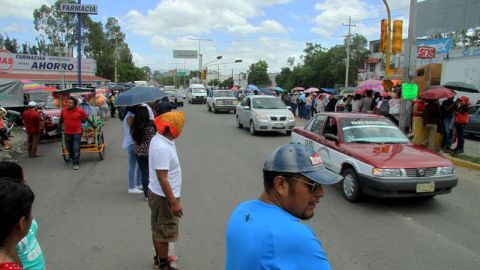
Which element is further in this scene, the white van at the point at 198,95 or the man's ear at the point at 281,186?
the white van at the point at 198,95

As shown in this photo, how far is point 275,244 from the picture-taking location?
1492mm

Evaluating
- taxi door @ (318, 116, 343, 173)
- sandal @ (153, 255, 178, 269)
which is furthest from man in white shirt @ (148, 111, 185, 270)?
taxi door @ (318, 116, 343, 173)

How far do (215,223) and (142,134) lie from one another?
6.14 ft

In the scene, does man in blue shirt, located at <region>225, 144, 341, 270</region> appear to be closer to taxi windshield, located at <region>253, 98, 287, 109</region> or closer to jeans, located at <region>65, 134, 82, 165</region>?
jeans, located at <region>65, 134, 82, 165</region>

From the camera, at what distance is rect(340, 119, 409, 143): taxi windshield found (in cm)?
735

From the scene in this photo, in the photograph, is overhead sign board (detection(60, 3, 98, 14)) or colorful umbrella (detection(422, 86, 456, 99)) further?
overhead sign board (detection(60, 3, 98, 14))

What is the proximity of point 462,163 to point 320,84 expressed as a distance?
63.9m

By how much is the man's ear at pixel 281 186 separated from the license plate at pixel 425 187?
5038mm

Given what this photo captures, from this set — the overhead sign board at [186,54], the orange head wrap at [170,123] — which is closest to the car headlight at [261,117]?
the orange head wrap at [170,123]

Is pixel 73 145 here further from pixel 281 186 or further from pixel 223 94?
pixel 223 94

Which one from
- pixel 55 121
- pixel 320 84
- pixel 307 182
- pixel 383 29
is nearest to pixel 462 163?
pixel 383 29

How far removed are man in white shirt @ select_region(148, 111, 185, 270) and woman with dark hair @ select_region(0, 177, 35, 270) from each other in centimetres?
192

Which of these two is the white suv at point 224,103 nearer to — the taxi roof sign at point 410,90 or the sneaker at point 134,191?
the taxi roof sign at point 410,90

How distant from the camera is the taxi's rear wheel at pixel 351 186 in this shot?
21.3ft
